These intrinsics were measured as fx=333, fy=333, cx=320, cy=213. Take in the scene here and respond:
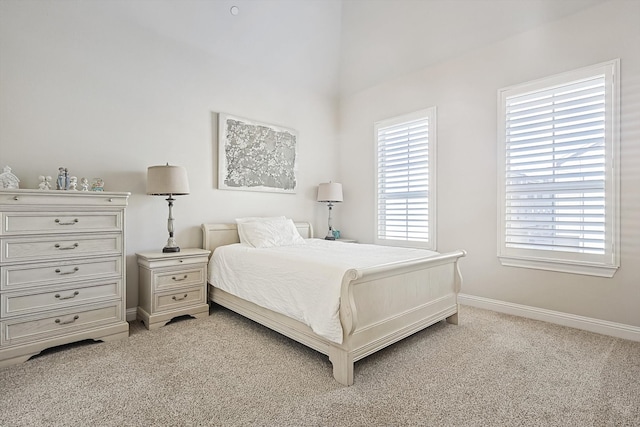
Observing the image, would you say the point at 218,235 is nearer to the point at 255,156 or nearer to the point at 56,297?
the point at 255,156

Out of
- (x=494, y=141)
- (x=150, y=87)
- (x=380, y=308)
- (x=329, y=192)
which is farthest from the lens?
(x=329, y=192)

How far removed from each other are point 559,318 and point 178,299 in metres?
3.69

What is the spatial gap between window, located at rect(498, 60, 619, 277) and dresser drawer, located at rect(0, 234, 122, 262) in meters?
3.78

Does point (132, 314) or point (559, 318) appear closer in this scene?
point (559, 318)

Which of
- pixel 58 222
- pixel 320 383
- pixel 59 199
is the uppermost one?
pixel 59 199

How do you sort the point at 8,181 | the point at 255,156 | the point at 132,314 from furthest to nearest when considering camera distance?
the point at 255,156
the point at 132,314
the point at 8,181

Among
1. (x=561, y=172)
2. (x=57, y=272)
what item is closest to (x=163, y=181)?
(x=57, y=272)

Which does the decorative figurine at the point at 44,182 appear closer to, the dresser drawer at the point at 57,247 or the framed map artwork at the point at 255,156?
the dresser drawer at the point at 57,247

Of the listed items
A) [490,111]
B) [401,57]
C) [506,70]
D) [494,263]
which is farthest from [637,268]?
[401,57]

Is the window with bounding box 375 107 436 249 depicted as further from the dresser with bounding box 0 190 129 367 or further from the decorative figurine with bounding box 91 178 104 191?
the decorative figurine with bounding box 91 178 104 191

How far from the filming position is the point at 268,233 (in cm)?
372

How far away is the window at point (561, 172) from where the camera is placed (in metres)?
2.92

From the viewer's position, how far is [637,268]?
2.81 m

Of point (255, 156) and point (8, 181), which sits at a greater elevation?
point (255, 156)
